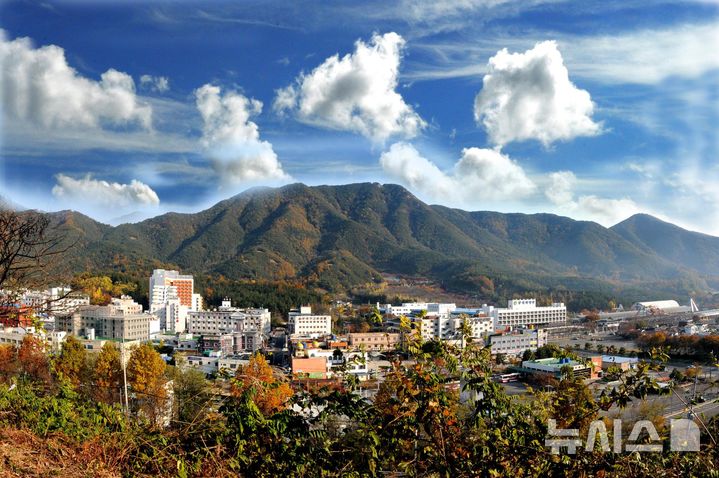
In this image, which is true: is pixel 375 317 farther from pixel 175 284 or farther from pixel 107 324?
pixel 175 284

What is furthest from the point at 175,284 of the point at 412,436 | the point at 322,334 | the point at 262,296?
the point at 412,436

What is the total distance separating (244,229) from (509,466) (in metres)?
54.7

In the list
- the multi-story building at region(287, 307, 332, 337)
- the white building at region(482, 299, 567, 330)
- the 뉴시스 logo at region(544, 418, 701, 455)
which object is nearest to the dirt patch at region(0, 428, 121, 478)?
the 뉴시스 logo at region(544, 418, 701, 455)

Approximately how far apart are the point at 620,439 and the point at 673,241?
79.4 meters

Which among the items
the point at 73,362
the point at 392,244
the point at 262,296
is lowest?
the point at 73,362

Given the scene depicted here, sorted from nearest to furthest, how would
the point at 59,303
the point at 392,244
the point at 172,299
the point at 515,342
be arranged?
the point at 59,303, the point at 515,342, the point at 172,299, the point at 392,244

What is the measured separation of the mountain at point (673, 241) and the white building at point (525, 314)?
44.2 m

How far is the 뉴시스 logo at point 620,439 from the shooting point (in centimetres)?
129

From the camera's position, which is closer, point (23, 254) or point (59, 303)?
point (59, 303)

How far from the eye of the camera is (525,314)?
918 inches

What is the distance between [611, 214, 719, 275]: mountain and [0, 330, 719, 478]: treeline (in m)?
67.9

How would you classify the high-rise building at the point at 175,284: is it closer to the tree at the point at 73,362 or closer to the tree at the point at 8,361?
the tree at the point at 8,361

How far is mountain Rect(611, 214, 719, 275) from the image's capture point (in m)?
62.5

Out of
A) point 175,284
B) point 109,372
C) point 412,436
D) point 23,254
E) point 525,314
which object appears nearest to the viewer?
point 412,436
